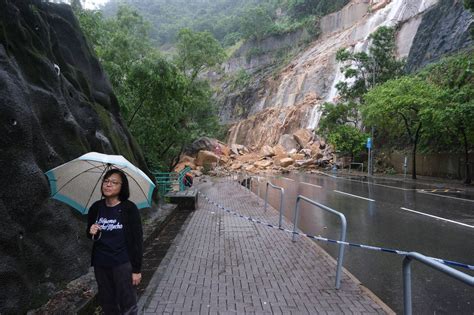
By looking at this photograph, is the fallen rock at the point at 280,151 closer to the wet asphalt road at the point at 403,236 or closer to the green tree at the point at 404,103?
the green tree at the point at 404,103

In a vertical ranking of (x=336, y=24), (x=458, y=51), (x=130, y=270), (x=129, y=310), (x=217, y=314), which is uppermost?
(x=336, y=24)

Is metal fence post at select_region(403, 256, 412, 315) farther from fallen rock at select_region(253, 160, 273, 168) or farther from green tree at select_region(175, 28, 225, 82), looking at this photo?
fallen rock at select_region(253, 160, 273, 168)

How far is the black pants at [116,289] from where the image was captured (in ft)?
10.3

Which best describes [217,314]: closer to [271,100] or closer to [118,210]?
[118,210]

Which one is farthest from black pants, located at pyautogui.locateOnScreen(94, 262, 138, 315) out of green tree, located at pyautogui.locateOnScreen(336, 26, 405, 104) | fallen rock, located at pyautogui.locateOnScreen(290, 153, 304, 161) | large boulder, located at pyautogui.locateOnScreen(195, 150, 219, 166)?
fallen rock, located at pyautogui.locateOnScreen(290, 153, 304, 161)

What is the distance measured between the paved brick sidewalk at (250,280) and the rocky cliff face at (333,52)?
94.8ft

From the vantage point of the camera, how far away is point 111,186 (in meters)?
3.12

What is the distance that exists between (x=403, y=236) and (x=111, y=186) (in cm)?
721

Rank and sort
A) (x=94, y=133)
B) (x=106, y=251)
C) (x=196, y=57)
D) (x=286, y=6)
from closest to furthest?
(x=106, y=251) < (x=94, y=133) < (x=196, y=57) < (x=286, y=6)

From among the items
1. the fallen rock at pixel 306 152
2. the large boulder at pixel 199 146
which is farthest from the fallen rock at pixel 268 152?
the large boulder at pixel 199 146

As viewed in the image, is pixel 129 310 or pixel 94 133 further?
pixel 94 133

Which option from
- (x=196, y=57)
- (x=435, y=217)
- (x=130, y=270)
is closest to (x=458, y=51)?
(x=196, y=57)

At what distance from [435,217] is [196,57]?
19.1 metres

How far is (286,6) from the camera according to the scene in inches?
3115
